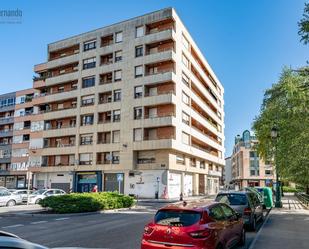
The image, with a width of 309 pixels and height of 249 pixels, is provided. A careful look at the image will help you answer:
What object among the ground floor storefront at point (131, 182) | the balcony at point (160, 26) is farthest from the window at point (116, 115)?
the balcony at point (160, 26)

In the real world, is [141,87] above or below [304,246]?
above

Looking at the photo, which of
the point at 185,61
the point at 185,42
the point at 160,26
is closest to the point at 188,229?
the point at 160,26

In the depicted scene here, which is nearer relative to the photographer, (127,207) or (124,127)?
(127,207)

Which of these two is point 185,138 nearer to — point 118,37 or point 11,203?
point 118,37

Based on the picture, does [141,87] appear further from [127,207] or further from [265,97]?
[127,207]

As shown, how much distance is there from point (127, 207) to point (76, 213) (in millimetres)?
5998

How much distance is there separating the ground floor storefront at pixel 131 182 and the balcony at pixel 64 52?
19.1m

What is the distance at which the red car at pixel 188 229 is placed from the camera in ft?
25.7

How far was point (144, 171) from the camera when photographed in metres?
46.9

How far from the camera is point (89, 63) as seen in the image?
5462 cm

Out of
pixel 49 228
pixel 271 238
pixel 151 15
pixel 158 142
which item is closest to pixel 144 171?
pixel 158 142

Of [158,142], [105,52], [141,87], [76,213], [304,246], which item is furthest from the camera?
[105,52]

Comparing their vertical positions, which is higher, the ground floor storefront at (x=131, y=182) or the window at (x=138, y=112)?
the window at (x=138, y=112)

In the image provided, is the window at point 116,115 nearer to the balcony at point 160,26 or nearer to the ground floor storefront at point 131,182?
the ground floor storefront at point 131,182
